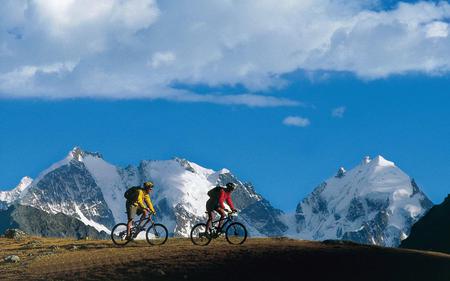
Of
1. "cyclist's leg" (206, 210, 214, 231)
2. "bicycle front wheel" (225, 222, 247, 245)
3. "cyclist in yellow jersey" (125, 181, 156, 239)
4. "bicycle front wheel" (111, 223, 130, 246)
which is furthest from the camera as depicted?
"bicycle front wheel" (111, 223, 130, 246)

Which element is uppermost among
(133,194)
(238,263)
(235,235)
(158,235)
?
(133,194)

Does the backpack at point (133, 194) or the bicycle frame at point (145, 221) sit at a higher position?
the backpack at point (133, 194)

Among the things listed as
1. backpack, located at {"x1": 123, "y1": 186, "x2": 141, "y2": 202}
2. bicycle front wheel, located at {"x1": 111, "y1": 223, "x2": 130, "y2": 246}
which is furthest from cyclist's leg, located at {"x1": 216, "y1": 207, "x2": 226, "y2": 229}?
bicycle front wheel, located at {"x1": 111, "y1": 223, "x2": 130, "y2": 246}

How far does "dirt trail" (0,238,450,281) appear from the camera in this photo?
41.5 metres

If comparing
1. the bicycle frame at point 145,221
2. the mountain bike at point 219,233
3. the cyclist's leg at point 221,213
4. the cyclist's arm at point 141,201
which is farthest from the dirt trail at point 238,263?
the cyclist's arm at point 141,201

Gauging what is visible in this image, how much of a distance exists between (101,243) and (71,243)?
333 cm

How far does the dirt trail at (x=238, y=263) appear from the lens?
41.5m

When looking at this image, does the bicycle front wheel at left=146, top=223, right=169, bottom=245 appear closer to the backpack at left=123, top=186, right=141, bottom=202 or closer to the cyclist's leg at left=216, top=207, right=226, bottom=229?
the backpack at left=123, top=186, right=141, bottom=202

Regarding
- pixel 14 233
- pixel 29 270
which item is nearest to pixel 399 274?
pixel 29 270

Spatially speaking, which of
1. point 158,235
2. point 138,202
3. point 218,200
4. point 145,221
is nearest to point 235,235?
point 218,200

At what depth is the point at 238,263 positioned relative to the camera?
1689 inches

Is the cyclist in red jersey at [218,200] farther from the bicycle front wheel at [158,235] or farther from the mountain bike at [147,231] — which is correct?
the bicycle front wheel at [158,235]

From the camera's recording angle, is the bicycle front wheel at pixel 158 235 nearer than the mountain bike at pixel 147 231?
No

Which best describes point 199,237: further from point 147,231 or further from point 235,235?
point 147,231
